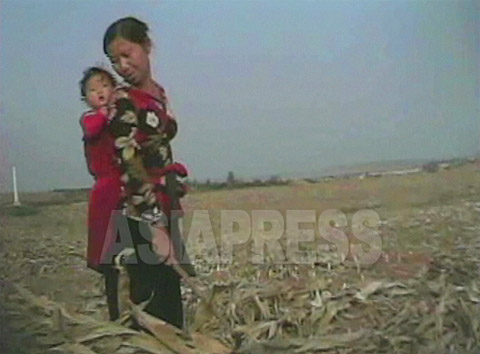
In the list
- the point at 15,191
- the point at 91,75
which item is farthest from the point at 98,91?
the point at 15,191

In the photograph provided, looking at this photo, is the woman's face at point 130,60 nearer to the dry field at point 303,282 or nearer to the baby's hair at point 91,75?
the baby's hair at point 91,75

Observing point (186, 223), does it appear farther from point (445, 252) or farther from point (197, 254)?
point (445, 252)

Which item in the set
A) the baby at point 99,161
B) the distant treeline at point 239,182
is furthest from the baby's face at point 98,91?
the distant treeline at point 239,182

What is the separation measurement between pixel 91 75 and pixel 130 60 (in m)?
0.07

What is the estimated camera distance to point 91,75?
4.86ft

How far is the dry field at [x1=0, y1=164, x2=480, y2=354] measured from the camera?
147cm

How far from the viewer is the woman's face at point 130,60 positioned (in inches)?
58.5

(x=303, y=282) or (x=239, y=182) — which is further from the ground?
(x=239, y=182)

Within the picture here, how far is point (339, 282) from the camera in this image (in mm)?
1537

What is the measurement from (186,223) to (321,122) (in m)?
0.30

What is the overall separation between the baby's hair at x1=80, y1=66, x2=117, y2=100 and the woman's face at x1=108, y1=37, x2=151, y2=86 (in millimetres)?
17

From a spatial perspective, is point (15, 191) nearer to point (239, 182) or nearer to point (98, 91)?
point (98, 91)

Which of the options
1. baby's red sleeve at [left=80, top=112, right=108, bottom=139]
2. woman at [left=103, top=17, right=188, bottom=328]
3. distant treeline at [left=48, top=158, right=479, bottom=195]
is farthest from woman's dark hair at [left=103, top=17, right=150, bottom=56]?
distant treeline at [left=48, top=158, right=479, bottom=195]

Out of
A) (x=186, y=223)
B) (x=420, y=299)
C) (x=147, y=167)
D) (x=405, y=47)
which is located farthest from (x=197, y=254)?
(x=405, y=47)
